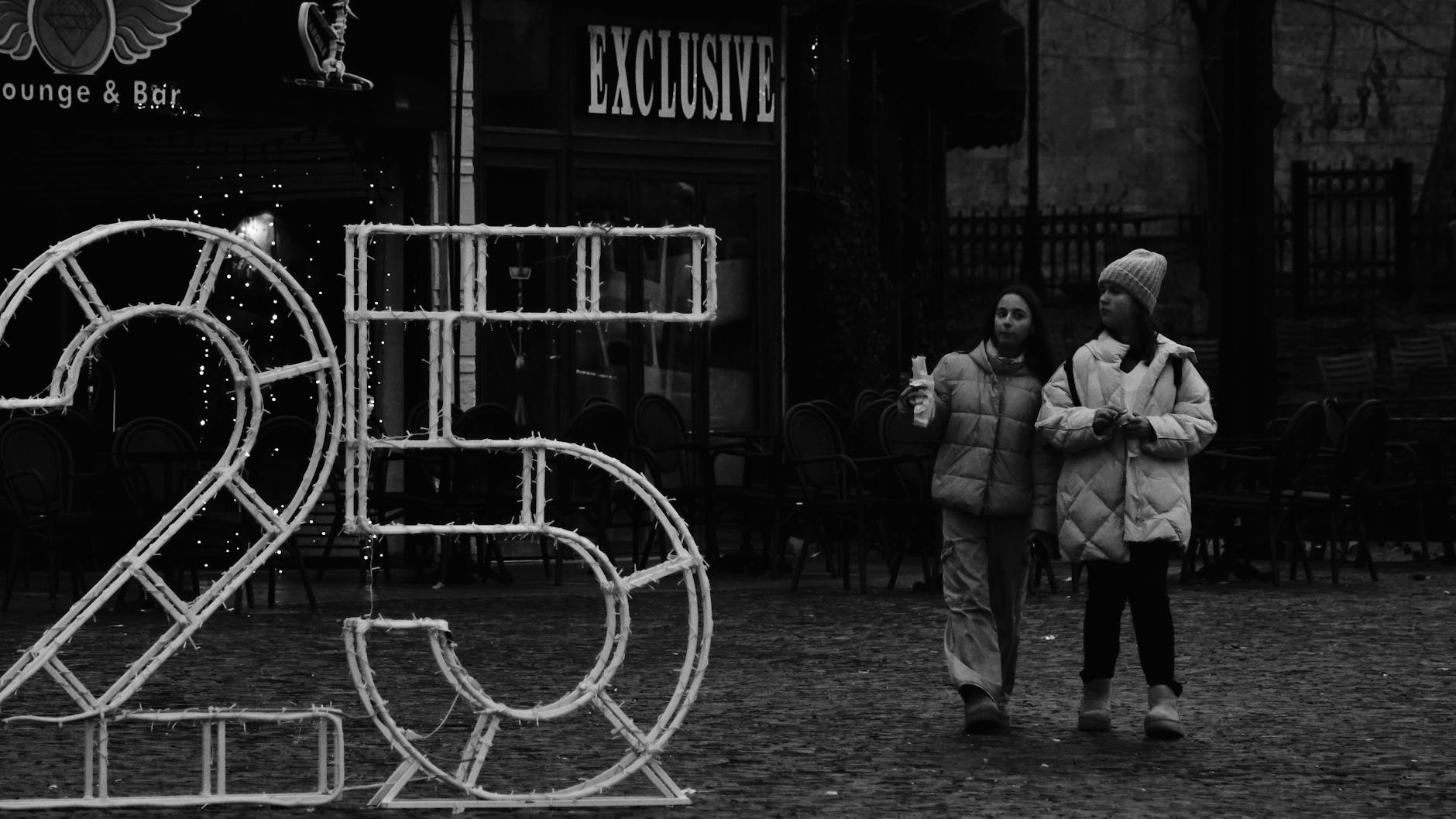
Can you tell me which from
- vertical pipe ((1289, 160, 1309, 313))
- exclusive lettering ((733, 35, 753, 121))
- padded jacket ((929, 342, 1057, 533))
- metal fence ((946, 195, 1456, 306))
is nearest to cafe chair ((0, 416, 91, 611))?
padded jacket ((929, 342, 1057, 533))

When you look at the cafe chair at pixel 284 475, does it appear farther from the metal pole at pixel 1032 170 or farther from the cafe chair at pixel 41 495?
the metal pole at pixel 1032 170

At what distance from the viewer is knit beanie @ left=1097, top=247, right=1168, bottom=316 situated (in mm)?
8234

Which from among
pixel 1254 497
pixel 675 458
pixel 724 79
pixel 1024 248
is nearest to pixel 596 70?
pixel 724 79

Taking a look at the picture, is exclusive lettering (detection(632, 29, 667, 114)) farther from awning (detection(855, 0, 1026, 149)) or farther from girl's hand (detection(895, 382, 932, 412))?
girl's hand (detection(895, 382, 932, 412))

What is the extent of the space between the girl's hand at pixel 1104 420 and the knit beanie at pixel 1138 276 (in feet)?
1.56

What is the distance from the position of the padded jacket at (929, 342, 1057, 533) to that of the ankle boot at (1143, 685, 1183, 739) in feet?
2.33

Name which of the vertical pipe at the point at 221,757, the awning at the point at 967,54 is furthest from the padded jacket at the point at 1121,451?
the awning at the point at 967,54

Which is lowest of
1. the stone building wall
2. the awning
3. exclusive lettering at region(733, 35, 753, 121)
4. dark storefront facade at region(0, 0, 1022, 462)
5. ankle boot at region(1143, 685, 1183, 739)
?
ankle boot at region(1143, 685, 1183, 739)

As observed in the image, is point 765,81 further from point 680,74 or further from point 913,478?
point 913,478

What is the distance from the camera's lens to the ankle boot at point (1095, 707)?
8.03m

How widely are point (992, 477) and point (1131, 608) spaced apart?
2.08 feet

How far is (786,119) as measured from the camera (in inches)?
719

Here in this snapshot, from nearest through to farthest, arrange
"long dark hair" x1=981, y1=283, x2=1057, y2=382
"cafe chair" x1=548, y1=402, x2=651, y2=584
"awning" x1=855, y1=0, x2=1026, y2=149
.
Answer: "long dark hair" x1=981, y1=283, x2=1057, y2=382
"cafe chair" x1=548, y1=402, x2=651, y2=584
"awning" x1=855, y1=0, x2=1026, y2=149

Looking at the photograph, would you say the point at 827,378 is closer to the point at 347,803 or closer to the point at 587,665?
the point at 587,665
